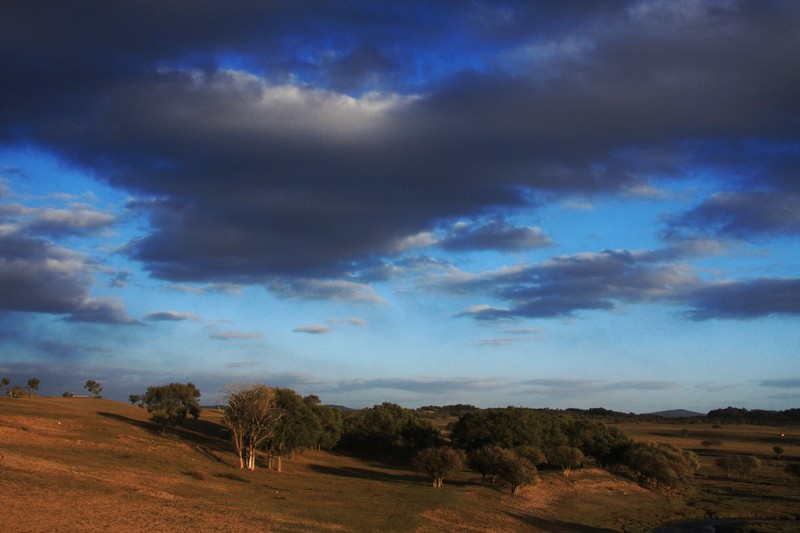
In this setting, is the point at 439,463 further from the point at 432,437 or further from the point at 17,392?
the point at 17,392

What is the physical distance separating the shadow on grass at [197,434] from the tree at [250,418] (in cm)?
416

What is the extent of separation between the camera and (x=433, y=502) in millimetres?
54344

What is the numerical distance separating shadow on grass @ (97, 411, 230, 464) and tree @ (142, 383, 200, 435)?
212cm

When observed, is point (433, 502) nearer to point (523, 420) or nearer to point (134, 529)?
point (134, 529)

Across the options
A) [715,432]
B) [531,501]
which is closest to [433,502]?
[531,501]

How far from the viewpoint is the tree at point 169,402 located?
84812 millimetres

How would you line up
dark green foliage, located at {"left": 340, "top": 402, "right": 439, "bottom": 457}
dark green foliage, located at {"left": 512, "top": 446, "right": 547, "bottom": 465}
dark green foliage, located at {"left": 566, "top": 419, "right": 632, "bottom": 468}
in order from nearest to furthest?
dark green foliage, located at {"left": 512, "top": 446, "right": 547, "bottom": 465} < dark green foliage, located at {"left": 566, "top": 419, "right": 632, "bottom": 468} < dark green foliage, located at {"left": 340, "top": 402, "right": 439, "bottom": 457}

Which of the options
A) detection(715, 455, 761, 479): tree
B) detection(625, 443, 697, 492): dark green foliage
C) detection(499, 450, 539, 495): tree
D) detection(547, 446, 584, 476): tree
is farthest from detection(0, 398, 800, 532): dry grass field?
detection(715, 455, 761, 479): tree

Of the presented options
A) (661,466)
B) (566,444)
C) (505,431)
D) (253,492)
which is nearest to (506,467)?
(505,431)

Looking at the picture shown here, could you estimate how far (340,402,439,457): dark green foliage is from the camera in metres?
108

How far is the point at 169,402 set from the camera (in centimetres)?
8550

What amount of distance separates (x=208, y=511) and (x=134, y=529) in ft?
24.7

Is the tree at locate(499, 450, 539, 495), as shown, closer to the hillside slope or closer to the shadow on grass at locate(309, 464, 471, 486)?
the hillside slope

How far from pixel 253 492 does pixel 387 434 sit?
58.6m
